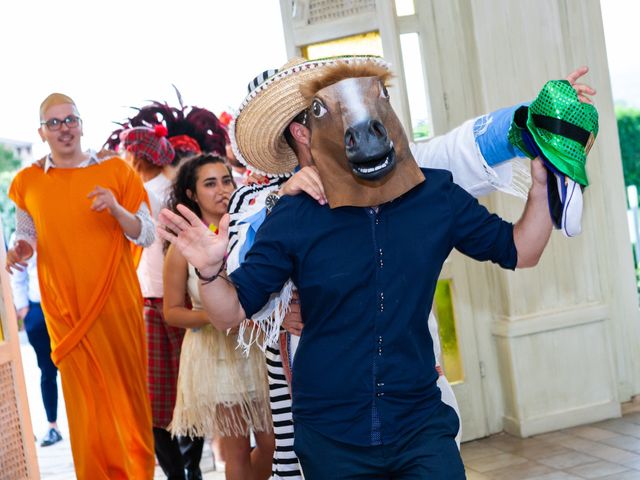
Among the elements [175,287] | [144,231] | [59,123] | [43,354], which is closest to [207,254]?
[175,287]

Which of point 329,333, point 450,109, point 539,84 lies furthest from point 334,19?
point 329,333

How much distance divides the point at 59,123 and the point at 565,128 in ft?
10.1

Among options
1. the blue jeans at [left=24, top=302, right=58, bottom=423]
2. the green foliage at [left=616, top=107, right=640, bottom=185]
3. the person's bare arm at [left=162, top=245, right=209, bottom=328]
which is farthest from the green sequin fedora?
the green foliage at [left=616, top=107, right=640, bottom=185]

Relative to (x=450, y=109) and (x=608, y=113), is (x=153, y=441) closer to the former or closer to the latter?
(x=450, y=109)

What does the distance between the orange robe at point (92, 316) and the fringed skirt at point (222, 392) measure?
737 millimetres

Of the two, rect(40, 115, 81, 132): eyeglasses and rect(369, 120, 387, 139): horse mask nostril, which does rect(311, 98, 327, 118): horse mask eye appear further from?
rect(40, 115, 81, 132): eyeglasses

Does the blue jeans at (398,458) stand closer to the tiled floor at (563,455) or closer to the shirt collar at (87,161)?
the tiled floor at (563,455)

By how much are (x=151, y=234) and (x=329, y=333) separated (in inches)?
105

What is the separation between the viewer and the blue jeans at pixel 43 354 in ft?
21.2

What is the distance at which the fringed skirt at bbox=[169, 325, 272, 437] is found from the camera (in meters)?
3.77

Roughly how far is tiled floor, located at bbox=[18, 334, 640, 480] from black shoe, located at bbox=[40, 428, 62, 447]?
180cm

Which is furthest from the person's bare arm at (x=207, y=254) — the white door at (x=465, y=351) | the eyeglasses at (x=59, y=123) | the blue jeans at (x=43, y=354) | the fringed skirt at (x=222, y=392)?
the blue jeans at (x=43, y=354)

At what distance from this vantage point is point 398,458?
2.03 metres

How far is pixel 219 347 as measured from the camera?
386 cm
